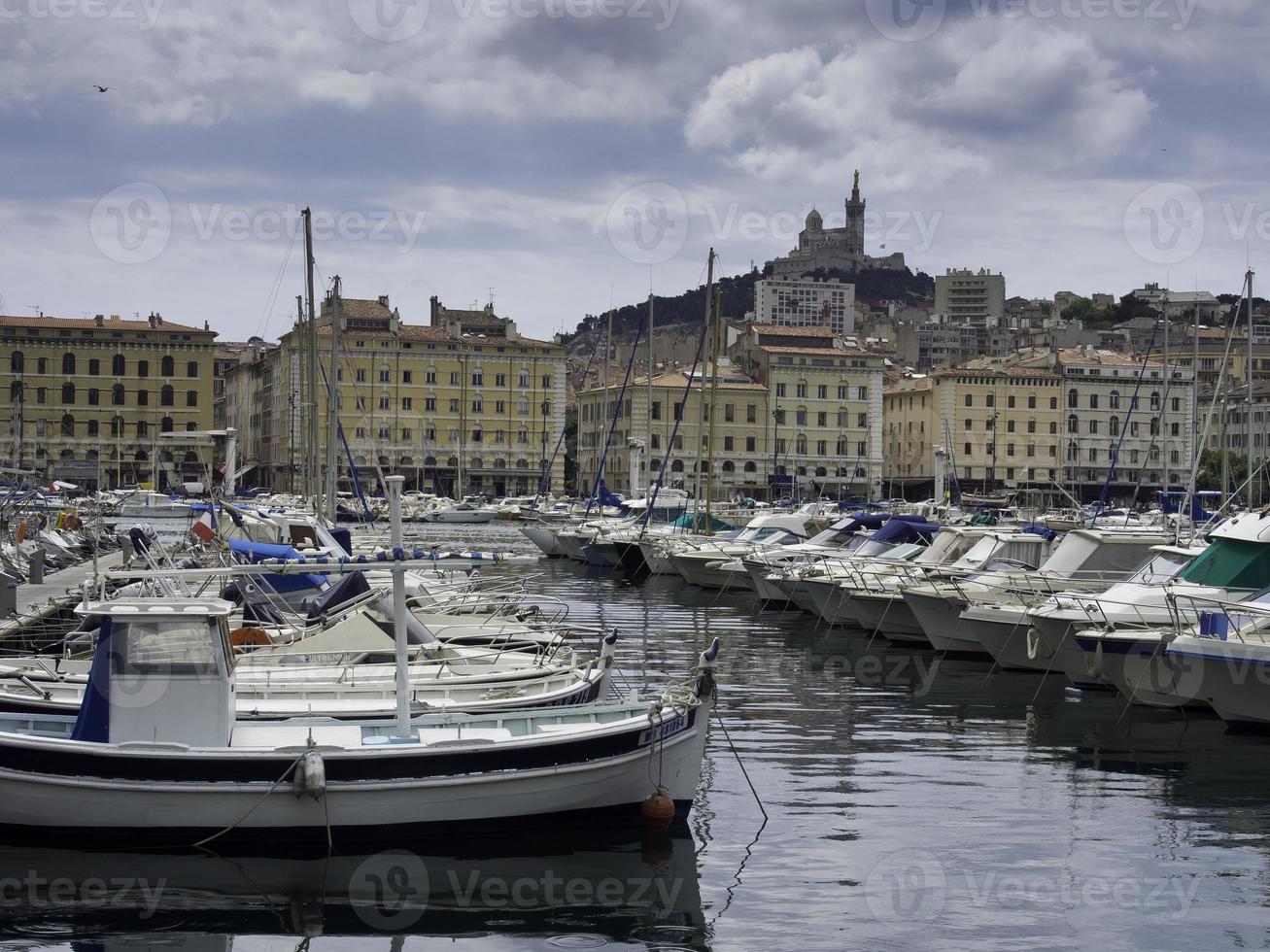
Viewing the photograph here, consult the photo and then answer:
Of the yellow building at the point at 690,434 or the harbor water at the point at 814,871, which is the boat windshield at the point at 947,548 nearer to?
the harbor water at the point at 814,871

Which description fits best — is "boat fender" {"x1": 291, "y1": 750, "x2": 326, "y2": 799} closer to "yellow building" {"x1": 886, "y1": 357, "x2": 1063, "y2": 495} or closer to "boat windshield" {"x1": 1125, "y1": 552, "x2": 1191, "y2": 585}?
"boat windshield" {"x1": 1125, "y1": 552, "x2": 1191, "y2": 585}

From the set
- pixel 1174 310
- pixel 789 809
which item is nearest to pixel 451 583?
pixel 789 809

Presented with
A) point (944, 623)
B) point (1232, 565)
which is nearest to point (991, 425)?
point (944, 623)

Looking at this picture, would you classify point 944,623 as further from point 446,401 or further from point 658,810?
point 446,401

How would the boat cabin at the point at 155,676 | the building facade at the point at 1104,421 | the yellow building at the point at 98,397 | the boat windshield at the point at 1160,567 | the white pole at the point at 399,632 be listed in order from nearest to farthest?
1. the boat cabin at the point at 155,676
2. the white pole at the point at 399,632
3. the boat windshield at the point at 1160,567
4. the yellow building at the point at 98,397
5. the building facade at the point at 1104,421

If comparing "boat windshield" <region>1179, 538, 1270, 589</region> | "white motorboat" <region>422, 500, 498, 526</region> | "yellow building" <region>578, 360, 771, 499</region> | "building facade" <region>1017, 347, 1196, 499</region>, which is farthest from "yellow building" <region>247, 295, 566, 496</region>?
"boat windshield" <region>1179, 538, 1270, 589</region>

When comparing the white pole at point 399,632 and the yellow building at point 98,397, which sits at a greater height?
the yellow building at point 98,397

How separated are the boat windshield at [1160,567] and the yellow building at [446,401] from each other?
88913mm

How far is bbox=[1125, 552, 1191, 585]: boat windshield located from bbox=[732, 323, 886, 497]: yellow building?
3651 inches

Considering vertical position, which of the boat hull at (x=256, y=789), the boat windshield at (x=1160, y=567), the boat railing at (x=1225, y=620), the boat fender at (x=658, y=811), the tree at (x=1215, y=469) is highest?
the tree at (x=1215, y=469)

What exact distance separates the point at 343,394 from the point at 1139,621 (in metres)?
93.2

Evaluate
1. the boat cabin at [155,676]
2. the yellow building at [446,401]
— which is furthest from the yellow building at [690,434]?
the boat cabin at [155,676]

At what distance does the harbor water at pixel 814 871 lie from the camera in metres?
11.9

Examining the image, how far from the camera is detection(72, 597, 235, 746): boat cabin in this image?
1363 centimetres
